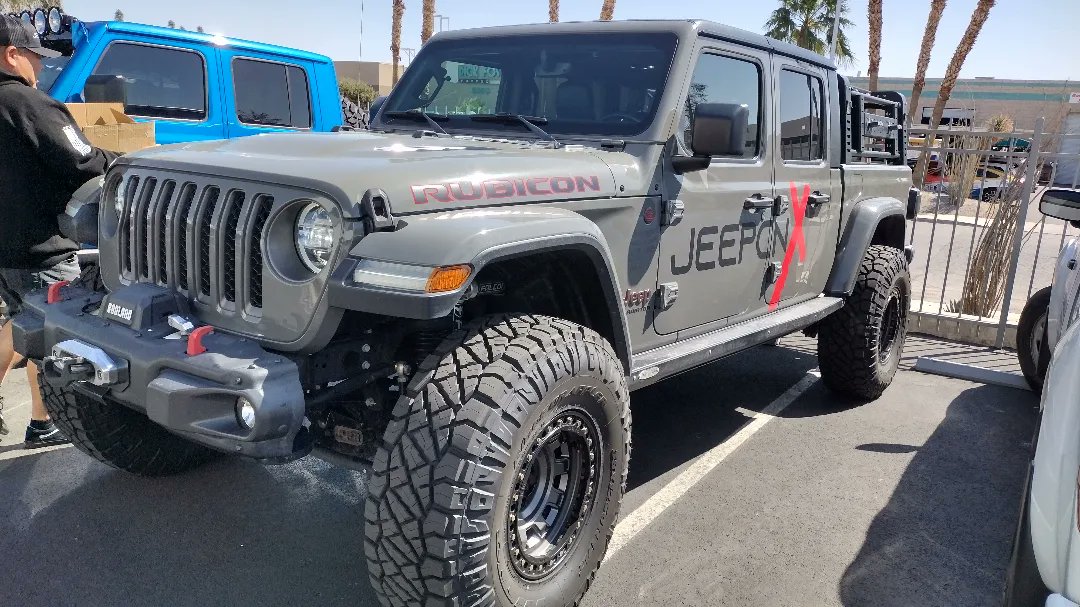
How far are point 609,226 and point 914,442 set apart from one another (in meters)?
2.64

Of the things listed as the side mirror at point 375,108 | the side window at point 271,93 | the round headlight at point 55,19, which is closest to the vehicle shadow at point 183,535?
the side mirror at point 375,108

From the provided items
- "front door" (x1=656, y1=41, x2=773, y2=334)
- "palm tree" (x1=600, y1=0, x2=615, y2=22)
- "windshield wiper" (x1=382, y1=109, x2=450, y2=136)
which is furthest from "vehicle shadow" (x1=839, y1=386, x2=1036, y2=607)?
"palm tree" (x1=600, y1=0, x2=615, y2=22)

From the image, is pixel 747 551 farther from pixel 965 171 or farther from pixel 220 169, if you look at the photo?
pixel 965 171

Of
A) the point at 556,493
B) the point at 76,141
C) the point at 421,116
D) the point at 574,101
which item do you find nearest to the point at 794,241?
the point at 574,101

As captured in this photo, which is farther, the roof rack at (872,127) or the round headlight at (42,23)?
the round headlight at (42,23)

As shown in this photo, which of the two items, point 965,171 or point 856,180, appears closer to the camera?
point 856,180

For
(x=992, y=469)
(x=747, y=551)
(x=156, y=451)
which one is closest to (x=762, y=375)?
(x=992, y=469)

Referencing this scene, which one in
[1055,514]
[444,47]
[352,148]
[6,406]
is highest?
[444,47]

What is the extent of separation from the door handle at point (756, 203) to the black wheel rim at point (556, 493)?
1493 millimetres

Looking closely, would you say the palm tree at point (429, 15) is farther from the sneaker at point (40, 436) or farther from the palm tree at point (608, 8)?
the sneaker at point (40, 436)

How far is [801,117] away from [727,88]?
806mm

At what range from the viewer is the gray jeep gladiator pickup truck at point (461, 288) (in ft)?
7.19

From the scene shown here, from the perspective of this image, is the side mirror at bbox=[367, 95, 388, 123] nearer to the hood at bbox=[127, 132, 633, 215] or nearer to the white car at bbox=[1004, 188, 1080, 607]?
the hood at bbox=[127, 132, 633, 215]

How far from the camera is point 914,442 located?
448 cm
